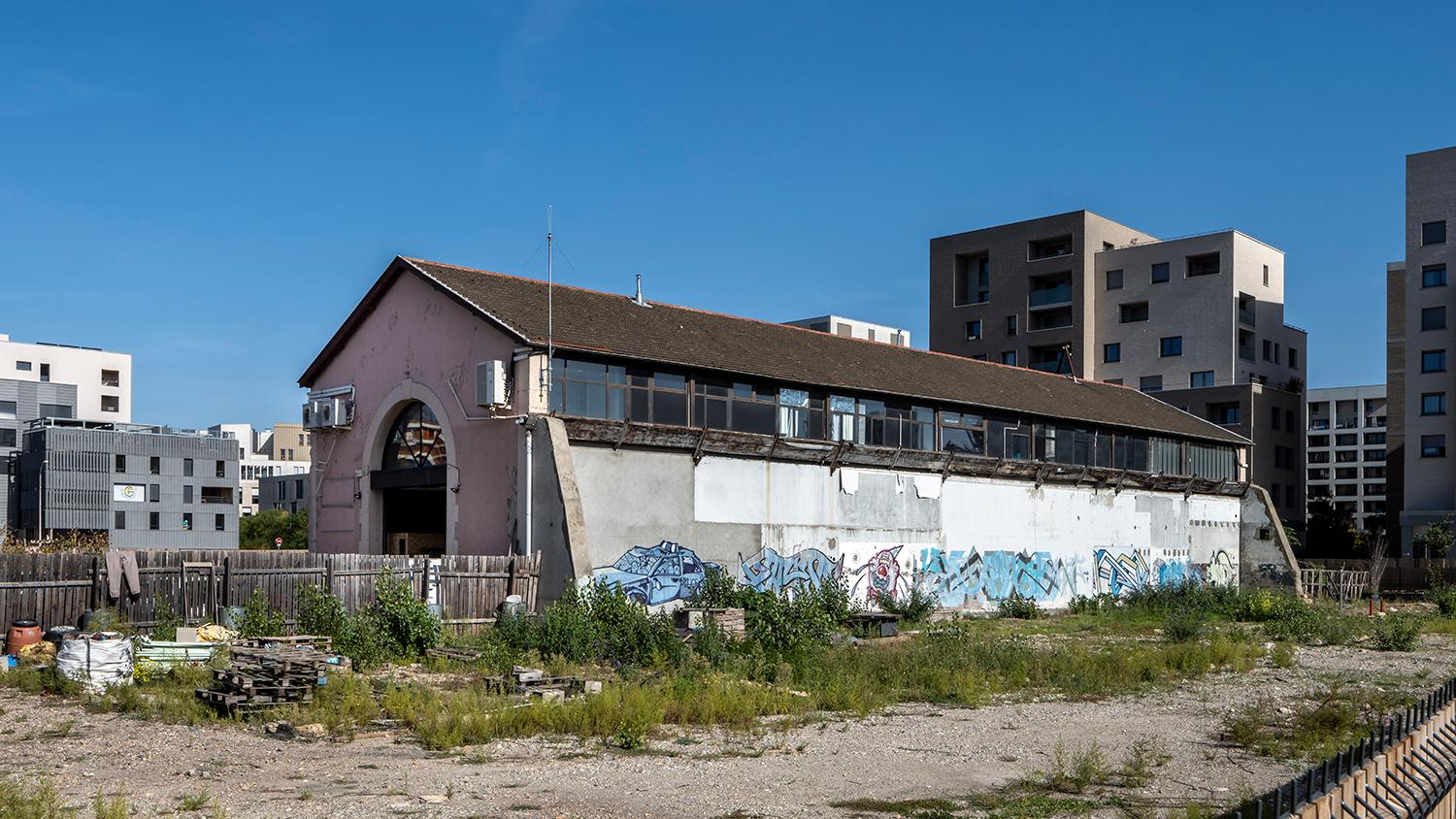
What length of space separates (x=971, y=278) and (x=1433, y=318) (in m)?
26.8

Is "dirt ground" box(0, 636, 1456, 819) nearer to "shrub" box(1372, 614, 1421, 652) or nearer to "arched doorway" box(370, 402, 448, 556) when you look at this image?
"shrub" box(1372, 614, 1421, 652)

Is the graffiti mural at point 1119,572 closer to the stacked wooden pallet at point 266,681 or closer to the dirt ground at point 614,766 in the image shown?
the dirt ground at point 614,766

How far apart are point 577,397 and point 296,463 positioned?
142m

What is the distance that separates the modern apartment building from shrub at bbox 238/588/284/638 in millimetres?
60900

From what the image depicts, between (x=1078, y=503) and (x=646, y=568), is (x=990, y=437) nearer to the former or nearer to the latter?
(x=1078, y=503)

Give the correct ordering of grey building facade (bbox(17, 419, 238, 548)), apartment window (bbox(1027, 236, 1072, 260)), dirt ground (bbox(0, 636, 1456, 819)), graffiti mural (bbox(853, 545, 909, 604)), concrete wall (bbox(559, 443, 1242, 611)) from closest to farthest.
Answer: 1. dirt ground (bbox(0, 636, 1456, 819))
2. concrete wall (bbox(559, 443, 1242, 611))
3. graffiti mural (bbox(853, 545, 909, 604))
4. apartment window (bbox(1027, 236, 1072, 260))
5. grey building facade (bbox(17, 419, 238, 548))

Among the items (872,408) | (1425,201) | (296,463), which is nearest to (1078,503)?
(872,408)

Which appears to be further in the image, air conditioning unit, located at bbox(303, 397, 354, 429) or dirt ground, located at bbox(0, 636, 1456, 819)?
air conditioning unit, located at bbox(303, 397, 354, 429)

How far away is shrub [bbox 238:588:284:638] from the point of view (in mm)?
22688

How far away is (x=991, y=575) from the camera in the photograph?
38938 millimetres

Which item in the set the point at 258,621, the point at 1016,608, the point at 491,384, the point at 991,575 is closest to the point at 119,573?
the point at 258,621

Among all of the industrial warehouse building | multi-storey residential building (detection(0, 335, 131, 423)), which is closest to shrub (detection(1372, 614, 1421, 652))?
the industrial warehouse building

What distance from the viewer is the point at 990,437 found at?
39.2 meters

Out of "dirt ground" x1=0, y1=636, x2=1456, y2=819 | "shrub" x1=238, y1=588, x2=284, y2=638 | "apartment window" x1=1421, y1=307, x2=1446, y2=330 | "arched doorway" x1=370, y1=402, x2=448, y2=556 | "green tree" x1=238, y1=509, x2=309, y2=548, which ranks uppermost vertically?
"apartment window" x1=1421, y1=307, x2=1446, y2=330
